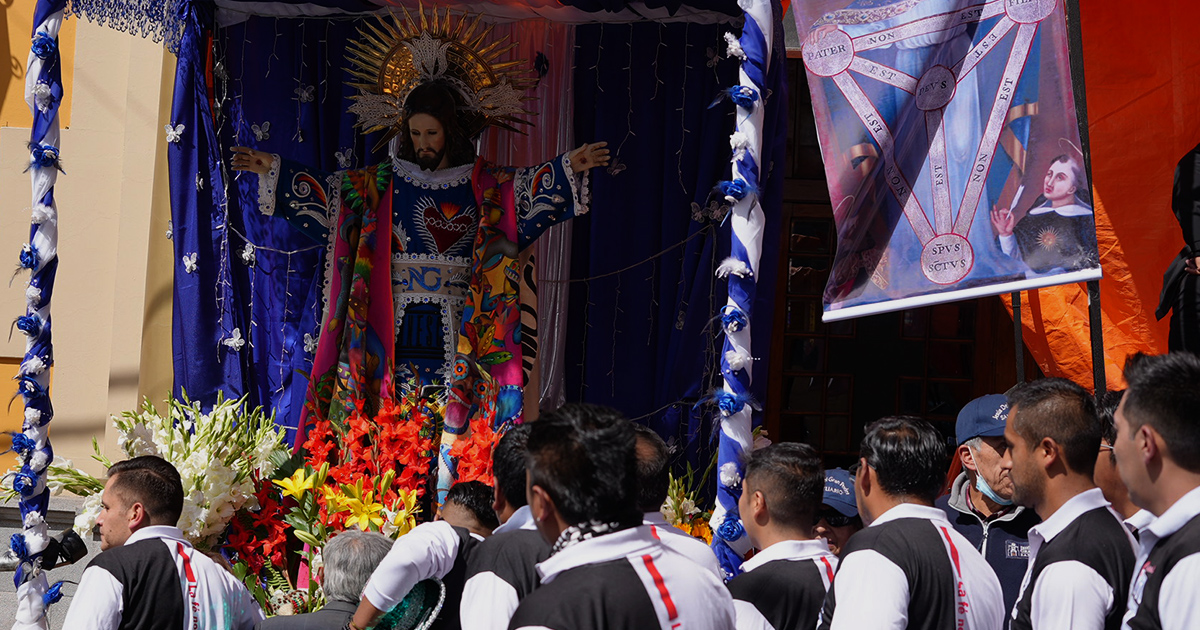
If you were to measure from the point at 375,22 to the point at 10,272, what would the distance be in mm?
2580

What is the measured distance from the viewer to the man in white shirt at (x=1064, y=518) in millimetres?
2443

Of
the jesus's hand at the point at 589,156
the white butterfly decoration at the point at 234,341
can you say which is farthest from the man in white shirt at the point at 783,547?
the white butterfly decoration at the point at 234,341

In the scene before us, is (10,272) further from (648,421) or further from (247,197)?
(648,421)

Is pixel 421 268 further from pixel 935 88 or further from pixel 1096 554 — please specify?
pixel 1096 554

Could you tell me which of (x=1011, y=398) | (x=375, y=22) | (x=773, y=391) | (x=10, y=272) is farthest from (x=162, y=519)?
(x=773, y=391)

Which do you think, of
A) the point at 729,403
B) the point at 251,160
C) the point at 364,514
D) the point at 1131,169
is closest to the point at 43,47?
the point at 251,160

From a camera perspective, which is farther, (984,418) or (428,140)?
(428,140)

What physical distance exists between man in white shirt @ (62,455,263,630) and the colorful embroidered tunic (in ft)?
7.35

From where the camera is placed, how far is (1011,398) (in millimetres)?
2805

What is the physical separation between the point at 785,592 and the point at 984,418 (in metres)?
1.03

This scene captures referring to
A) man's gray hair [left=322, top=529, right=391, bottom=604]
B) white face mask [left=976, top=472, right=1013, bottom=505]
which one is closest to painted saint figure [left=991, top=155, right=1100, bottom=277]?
white face mask [left=976, top=472, right=1013, bottom=505]

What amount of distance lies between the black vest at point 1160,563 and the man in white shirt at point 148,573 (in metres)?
2.26

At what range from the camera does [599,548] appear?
6.49 ft

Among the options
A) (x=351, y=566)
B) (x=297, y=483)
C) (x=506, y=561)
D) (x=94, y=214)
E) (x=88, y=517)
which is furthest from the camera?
(x=94, y=214)
